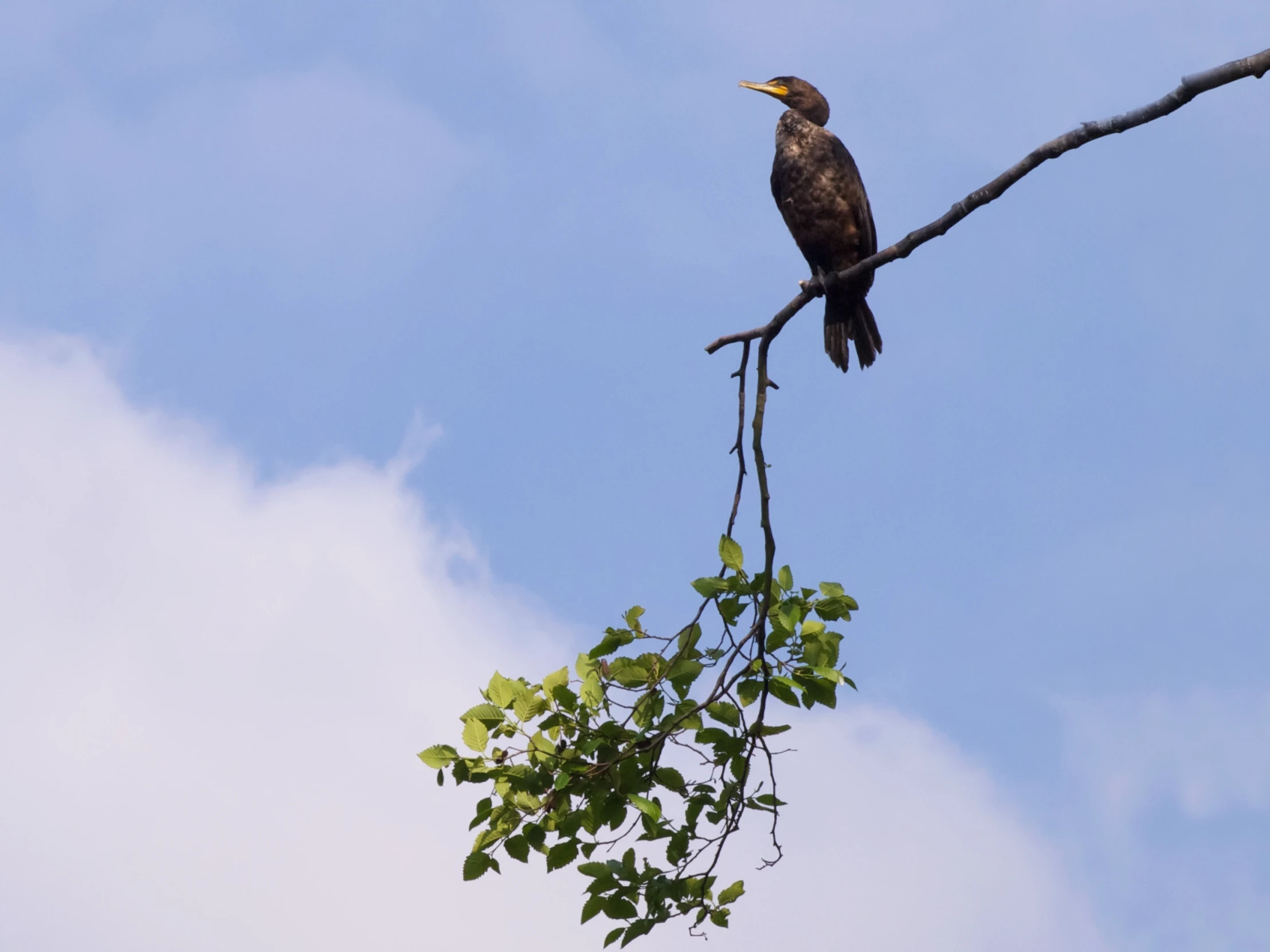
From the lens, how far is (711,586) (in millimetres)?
4383

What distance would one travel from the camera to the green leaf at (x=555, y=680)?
167 inches

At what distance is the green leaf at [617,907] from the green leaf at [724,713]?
0.68 meters

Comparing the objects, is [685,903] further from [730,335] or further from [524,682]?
[730,335]

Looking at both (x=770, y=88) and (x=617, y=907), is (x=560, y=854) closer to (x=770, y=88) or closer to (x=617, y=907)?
(x=617, y=907)

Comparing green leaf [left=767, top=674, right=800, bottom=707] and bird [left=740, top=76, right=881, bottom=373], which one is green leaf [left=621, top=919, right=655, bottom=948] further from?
bird [left=740, top=76, right=881, bottom=373]

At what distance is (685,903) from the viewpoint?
4.32 metres

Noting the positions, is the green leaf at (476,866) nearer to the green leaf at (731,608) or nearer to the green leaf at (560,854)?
the green leaf at (560,854)

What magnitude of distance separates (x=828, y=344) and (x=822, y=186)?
41.4 inches

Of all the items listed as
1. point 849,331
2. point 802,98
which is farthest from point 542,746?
point 802,98

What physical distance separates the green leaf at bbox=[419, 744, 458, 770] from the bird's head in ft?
19.1

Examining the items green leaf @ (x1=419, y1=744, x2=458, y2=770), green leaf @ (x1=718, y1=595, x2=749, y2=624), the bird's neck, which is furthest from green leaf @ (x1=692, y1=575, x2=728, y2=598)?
the bird's neck

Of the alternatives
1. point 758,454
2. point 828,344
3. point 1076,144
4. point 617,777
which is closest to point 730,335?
point 758,454

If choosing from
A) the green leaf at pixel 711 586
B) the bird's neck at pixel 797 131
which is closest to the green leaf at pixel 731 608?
the green leaf at pixel 711 586

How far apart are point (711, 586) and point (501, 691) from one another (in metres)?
0.81
